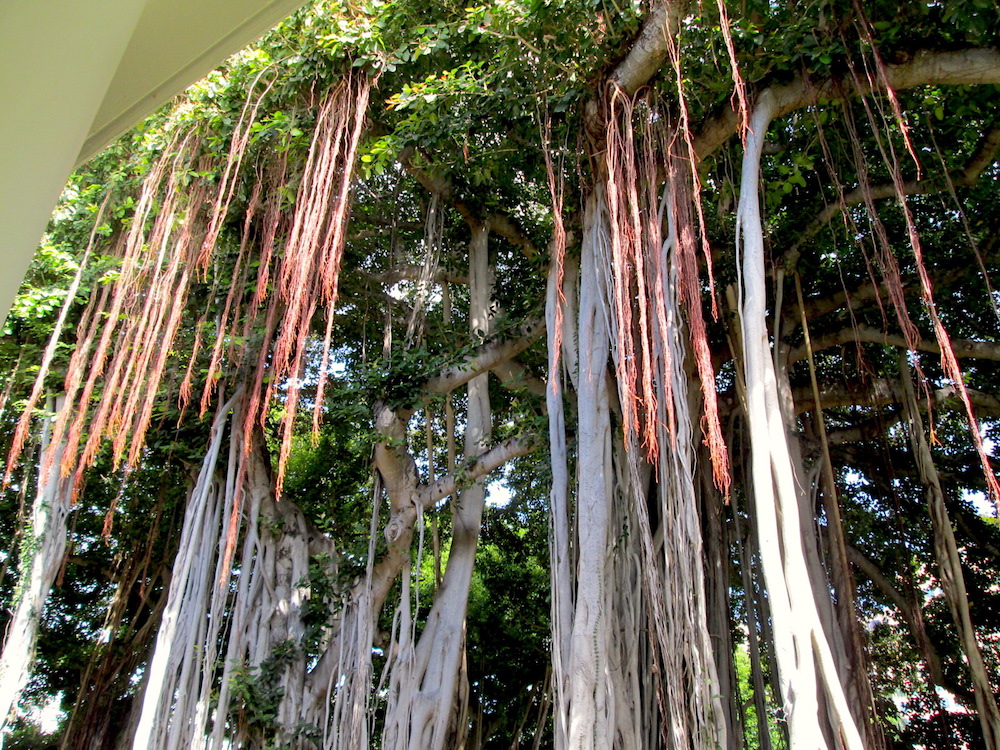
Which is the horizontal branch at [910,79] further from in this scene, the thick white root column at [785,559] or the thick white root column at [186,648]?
the thick white root column at [186,648]

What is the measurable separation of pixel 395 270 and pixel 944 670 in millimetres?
4352

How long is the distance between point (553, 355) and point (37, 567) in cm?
270

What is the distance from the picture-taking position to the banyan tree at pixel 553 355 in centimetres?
226

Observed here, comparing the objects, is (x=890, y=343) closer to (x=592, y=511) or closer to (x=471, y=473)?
(x=592, y=511)

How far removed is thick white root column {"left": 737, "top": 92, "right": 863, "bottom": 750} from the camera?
137cm

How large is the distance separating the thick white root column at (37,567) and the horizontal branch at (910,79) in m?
3.24

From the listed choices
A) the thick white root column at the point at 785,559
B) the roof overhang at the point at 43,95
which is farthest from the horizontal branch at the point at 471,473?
the roof overhang at the point at 43,95

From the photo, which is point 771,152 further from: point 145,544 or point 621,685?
point 145,544

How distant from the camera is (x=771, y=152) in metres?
3.54

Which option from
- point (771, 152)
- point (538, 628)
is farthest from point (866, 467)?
point (538, 628)

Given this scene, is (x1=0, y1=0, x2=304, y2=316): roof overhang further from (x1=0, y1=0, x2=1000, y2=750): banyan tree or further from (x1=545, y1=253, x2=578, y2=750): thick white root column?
(x1=545, y1=253, x2=578, y2=750): thick white root column

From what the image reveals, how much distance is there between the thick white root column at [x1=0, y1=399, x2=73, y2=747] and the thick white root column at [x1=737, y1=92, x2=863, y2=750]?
2988 millimetres

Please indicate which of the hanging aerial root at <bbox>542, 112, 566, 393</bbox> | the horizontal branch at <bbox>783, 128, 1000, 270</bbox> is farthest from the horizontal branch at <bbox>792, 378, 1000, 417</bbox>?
the hanging aerial root at <bbox>542, 112, 566, 393</bbox>

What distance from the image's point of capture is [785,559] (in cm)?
151
